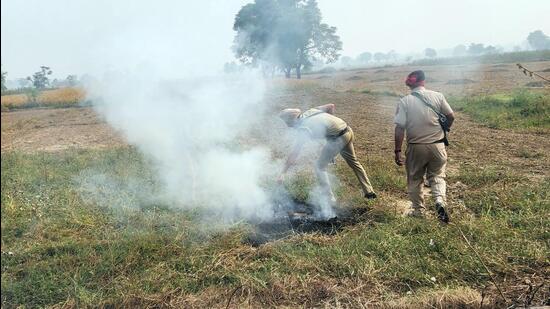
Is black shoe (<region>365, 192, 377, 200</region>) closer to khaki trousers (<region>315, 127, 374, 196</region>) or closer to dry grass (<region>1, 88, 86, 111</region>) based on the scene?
khaki trousers (<region>315, 127, 374, 196</region>)

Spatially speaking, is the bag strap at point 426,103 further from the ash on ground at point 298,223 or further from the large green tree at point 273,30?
the large green tree at point 273,30

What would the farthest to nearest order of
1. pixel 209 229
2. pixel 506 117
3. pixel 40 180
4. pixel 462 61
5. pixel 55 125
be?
pixel 462 61
pixel 55 125
pixel 506 117
pixel 40 180
pixel 209 229

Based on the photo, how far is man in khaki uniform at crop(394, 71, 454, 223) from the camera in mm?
5043

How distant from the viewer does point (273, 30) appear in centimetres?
1484

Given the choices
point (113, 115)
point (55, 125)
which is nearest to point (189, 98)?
point (113, 115)

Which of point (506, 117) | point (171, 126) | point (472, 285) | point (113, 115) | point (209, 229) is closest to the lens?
point (472, 285)

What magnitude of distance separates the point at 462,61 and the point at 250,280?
141 feet

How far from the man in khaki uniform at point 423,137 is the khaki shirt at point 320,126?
2.84 feet

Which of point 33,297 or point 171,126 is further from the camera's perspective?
point 171,126

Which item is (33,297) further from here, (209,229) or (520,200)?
(520,200)

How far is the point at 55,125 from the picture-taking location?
57.2 feet

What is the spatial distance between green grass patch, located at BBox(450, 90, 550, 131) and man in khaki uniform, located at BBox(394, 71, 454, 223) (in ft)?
22.2

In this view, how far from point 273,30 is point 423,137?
1091 cm

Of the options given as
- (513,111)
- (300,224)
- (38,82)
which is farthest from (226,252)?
(38,82)
